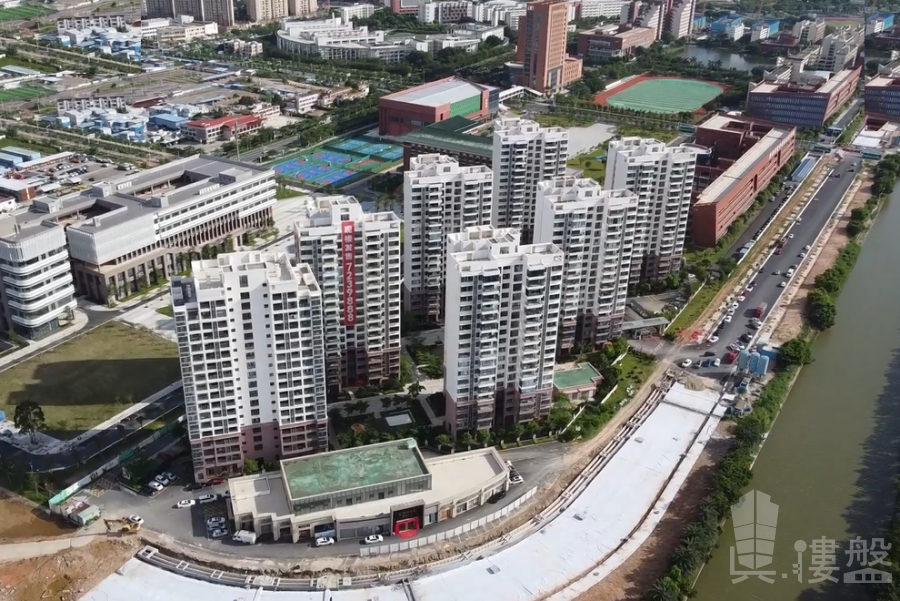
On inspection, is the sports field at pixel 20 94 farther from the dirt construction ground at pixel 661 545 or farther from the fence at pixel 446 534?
the dirt construction ground at pixel 661 545

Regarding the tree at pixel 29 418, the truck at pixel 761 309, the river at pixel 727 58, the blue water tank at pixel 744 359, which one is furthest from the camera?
the river at pixel 727 58

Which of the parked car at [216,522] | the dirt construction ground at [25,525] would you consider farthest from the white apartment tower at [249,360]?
the dirt construction ground at [25,525]

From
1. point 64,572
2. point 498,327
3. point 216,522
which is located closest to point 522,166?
point 498,327

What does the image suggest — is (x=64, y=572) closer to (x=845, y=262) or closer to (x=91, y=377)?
(x=91, y=377)

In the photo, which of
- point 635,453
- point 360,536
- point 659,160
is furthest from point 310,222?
point 659,160

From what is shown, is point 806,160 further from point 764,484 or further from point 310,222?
point 310,222
